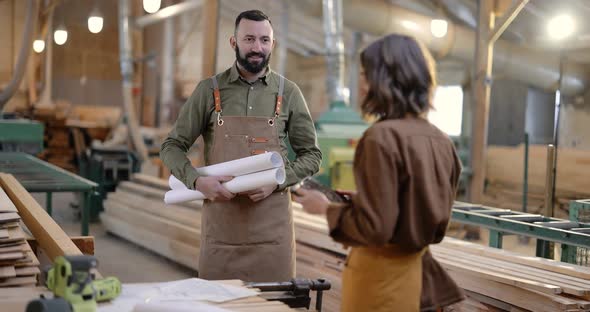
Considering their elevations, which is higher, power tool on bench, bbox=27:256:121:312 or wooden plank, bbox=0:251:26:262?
power tool on bench, bbox=27:256:121:312

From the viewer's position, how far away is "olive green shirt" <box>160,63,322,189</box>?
10.6 feet

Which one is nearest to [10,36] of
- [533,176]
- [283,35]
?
[283,35]

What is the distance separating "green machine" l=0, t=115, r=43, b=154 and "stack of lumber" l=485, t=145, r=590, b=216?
5.92 m

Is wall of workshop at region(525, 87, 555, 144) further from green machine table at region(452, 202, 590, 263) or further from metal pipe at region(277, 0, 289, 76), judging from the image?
green machine table at region(452, 202, 590, 263)

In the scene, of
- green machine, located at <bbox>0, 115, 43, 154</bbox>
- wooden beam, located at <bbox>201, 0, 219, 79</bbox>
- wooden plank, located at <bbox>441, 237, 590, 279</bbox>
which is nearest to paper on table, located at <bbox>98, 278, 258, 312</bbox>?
wooden plank, located at <bbox>441, 237, 590, 279</bbox>

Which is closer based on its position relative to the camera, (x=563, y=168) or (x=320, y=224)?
(x=320, y=224)

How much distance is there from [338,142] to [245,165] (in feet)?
16.6

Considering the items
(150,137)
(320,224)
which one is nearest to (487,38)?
(320,224)

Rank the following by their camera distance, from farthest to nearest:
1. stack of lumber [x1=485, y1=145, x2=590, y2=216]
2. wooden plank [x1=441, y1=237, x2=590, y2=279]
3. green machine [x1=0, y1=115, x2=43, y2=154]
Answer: stack of lumber [x1=485, y1=145, x2=590, y2=216]
green machine [x1=0, y1=115, x2=43, y2=154]
wooden plank [x1=441, y1=237, x2=590, y2=279]

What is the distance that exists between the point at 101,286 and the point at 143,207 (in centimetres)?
606

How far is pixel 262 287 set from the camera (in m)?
2.43

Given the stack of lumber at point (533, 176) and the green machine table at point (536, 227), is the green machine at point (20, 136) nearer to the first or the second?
the green machine table at point (536, 227)

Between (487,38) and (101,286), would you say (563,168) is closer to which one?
(487,38)

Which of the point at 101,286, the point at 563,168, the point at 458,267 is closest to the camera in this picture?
the point at 101,286
